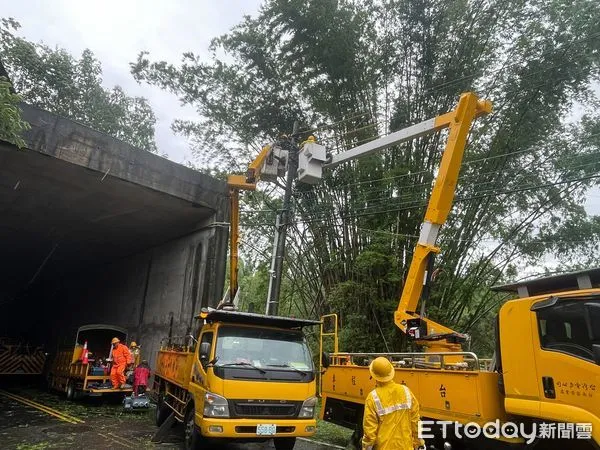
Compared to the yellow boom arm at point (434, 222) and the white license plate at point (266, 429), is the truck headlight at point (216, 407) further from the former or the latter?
the yellow boom arm at point (434, 222)

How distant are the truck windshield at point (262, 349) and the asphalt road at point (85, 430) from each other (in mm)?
1732

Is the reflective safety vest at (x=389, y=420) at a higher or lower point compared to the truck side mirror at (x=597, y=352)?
lower

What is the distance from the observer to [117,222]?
14.7m

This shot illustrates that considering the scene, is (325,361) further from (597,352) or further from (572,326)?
(597,352)

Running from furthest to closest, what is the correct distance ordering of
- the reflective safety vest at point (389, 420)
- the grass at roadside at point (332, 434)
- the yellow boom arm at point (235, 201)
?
1. the yellow boom arm at point (235, 201)
2. the grass at roadside at point (332, 434)
3. the reflective safety vest at point (389, 420)

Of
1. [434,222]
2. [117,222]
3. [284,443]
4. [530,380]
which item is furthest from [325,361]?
[117,222]

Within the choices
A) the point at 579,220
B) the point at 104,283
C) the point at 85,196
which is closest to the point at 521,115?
the point at 579,220

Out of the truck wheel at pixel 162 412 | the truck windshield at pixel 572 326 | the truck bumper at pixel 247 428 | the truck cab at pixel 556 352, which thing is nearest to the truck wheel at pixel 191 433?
the truck bumper at pixel 247 428

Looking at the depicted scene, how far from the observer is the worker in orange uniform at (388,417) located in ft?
11.8

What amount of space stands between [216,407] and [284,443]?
4.63 ft

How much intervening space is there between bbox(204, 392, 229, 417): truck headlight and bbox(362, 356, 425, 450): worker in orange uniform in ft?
8.75

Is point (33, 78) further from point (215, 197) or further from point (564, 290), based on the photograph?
point (564, 290)

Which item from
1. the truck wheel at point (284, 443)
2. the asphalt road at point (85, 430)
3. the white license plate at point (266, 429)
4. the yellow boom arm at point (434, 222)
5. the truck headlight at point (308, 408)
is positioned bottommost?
the asphalt road at point (85, 430)

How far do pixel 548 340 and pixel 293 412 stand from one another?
11.2 feet
